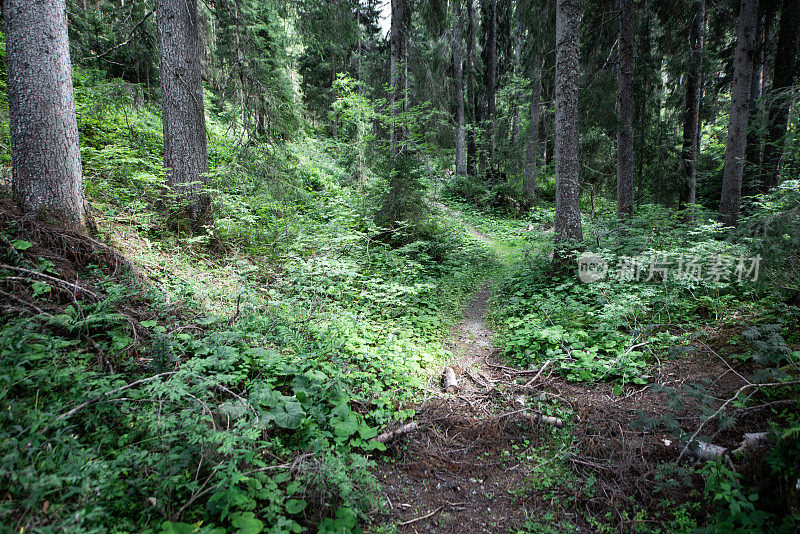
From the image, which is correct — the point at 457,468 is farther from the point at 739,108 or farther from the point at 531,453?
the point at 739,108

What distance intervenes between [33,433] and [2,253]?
2.79m

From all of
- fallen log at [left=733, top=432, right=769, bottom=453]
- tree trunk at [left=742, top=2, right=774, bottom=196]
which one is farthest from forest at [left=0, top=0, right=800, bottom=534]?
tree trunk at [left=742, top=2, right=774, bottom=196]

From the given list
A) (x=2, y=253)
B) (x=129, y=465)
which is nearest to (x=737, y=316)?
(x=129, y=465)

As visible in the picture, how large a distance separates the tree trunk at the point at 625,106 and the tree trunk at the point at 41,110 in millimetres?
10842

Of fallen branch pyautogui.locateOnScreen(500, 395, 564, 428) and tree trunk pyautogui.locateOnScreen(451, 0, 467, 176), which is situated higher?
tree trunk pyautogui.locateOnScreen(451, 0, 467, 176)

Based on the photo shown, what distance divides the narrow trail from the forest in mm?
24

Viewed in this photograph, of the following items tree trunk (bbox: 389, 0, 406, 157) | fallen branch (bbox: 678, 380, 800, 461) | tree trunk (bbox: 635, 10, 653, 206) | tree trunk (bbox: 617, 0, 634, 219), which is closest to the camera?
fallen branch (bbox: 678, 380, 800, 461)

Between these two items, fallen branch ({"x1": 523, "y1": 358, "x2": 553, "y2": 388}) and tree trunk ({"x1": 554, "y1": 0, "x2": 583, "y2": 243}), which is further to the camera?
tree trunk ({"x1": 554, "y1": 0, "x2": 583, "y2": 243})

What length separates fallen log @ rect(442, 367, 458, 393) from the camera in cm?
413

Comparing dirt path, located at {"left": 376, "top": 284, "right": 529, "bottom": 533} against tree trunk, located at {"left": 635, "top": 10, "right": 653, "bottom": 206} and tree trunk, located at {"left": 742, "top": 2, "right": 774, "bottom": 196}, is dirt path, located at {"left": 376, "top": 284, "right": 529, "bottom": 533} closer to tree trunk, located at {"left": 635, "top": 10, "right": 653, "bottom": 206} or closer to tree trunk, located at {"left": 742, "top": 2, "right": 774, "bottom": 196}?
tree trunk, located at {"left": 742, "top": 2, "right": 774, "bottom": 196}

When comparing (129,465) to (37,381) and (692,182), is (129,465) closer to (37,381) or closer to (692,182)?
(37,381)

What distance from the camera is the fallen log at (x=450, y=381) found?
4135mm

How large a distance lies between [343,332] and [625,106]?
9.43m

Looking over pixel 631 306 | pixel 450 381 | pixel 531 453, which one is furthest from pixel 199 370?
pixel 631 306
